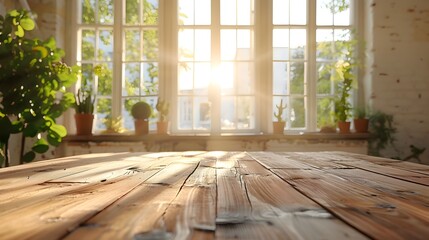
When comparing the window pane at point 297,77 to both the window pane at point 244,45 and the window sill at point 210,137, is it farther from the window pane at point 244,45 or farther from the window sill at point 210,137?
the window sill at point 210,137

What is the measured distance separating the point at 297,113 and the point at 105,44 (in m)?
2.41

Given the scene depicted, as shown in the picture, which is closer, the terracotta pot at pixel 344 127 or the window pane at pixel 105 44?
the terracotta pot at pixel 344 127

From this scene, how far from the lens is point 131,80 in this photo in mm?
4293

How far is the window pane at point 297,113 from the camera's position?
432cm

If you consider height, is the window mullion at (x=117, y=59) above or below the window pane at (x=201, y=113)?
above

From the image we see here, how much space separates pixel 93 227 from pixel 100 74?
375cm

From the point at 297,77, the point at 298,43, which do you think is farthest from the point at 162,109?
the point at 298,43

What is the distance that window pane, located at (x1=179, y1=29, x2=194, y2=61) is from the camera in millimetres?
4301

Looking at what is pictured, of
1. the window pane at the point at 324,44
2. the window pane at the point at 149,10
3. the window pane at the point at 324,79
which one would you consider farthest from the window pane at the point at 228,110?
the window pane at the point at 149,10

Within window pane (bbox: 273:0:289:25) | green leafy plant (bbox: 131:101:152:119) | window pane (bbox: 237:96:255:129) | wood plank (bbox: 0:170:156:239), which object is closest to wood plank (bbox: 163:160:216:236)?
wood plank (bbox: 0:170:156:239)

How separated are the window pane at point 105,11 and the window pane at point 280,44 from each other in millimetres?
1940

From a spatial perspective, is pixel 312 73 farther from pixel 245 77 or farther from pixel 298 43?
pixel 245 77

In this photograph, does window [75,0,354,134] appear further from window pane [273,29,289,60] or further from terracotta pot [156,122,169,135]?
terracotta pot [156,122,169,135]

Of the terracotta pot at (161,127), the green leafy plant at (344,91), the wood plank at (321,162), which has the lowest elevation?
the wood plank at (321,162)
